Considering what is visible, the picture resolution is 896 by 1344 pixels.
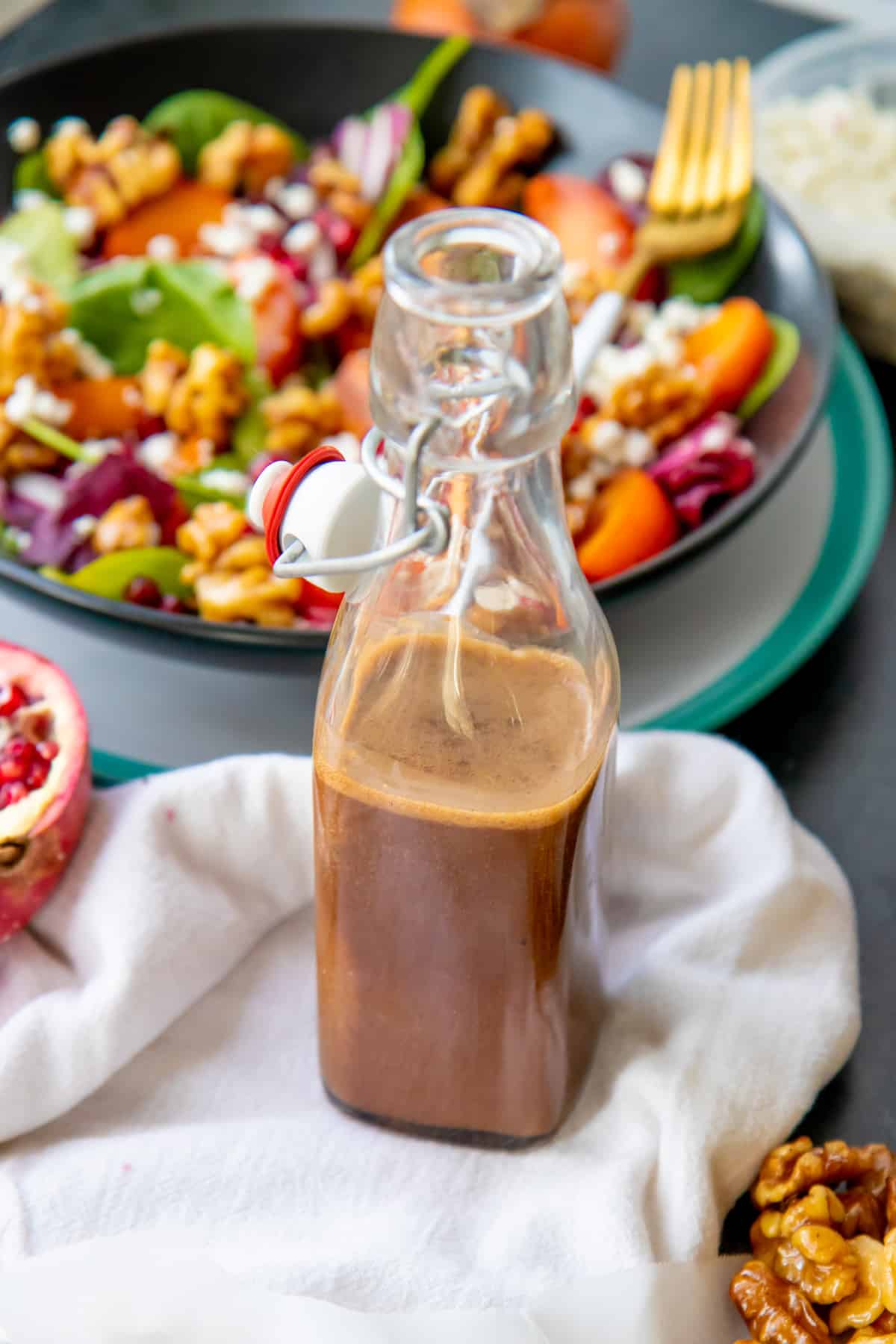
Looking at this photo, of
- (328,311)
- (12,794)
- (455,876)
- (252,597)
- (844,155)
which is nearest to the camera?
(455,876)

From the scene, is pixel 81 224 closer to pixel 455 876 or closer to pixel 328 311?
pixel 328 311

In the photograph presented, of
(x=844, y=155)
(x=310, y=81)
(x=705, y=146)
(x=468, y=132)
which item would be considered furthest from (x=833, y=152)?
(x=310, y=81)

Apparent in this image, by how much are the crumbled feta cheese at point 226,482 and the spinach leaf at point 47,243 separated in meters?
0.25

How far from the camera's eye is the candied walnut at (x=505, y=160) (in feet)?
3.82

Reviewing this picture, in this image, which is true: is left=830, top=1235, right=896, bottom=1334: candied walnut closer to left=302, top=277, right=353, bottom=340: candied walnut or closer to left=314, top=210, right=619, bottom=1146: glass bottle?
left=314, top=210, right=619, bottom=1146: glass bottle

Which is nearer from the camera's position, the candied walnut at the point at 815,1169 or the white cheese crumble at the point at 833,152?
the candied walnut at the point at 815,1169

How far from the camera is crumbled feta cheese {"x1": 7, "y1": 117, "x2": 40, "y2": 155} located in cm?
116

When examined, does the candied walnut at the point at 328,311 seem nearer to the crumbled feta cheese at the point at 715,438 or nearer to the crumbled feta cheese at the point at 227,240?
the crumbled feta cheese at the point at 227,240

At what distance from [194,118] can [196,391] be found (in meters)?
0.32

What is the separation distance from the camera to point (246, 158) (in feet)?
3.90

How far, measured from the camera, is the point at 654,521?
920mm

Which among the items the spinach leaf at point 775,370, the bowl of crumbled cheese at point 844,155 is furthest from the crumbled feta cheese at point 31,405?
the bowl of crumbled cheese at point 844,155

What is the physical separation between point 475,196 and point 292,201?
139mm

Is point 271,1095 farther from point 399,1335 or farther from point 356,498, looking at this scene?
point 356,498
